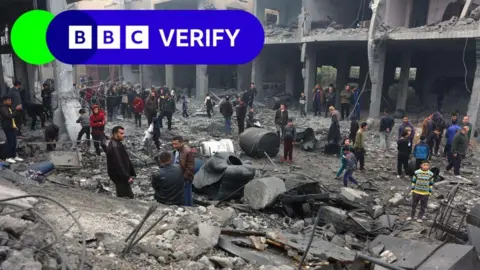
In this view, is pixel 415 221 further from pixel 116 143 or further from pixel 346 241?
pixel 116 143

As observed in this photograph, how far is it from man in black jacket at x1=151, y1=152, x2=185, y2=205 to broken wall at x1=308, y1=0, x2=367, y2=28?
52.6 feet

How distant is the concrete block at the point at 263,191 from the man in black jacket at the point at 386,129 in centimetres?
563

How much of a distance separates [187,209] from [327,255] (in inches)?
87.7

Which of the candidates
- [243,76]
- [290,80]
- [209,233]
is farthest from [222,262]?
[243,76]

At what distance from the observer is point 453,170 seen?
9.57 m

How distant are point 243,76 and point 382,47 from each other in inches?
470

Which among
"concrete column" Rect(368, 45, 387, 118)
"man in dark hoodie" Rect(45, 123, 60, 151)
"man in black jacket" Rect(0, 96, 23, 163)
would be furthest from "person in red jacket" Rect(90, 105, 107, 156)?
"concrete column" Rect(368, 45, 387, 118)

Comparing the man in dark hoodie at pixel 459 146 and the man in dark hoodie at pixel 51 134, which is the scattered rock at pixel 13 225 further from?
the man in dark hoodie at pixel 459 146

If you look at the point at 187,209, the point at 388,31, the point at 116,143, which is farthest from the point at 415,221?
the point at 388,31

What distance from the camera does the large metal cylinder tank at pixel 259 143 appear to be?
404 inches

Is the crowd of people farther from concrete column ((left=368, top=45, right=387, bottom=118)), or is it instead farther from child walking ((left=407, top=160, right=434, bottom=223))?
concrete column ((left=368, top=45, right=387, bottom=118))

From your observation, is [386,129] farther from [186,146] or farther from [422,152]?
[186,146]

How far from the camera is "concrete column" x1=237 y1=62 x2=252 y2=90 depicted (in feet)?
83.0

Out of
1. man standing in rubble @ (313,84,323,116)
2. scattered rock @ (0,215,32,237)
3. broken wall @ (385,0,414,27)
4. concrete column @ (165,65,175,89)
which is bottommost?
scattered rock @ (0,215,32,237)
